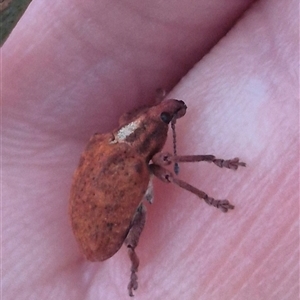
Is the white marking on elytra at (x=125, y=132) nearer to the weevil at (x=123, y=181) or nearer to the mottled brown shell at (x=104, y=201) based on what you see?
the weevil at (x=123, y=181)

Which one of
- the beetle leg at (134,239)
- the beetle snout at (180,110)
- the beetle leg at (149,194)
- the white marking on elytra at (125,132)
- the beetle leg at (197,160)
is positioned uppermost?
the beetle snout at (180,110)

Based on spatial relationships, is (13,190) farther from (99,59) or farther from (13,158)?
(99,59)

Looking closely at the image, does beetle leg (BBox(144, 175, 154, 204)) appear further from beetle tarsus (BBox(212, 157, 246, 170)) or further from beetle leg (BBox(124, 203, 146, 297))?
beetle tarsus (BBox(212, 157, 246, 170))

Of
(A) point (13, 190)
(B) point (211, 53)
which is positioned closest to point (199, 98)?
(B) point (211, 53)

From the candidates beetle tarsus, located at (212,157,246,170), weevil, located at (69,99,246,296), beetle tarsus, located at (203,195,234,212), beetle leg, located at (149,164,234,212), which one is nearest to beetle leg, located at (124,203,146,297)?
weevil, located at (69,99,246,296)

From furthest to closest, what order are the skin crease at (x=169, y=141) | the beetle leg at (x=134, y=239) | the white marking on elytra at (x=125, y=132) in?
the white marking on elytra at (x=125, y=132)
the beetle leg at (x=134, y=239)
the skin crease at (x=169, y=141)

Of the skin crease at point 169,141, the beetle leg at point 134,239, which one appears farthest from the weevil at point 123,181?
the skin crease at point 169,141
